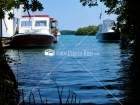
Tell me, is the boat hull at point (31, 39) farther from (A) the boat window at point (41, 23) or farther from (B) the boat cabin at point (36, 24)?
(A) the boat window at point (41, 23)

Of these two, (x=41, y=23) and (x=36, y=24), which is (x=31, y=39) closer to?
(x=36, y=24)

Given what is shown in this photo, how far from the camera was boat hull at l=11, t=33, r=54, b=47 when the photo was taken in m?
37.9

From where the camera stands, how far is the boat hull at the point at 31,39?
37.9 metres

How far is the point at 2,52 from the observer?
30.7 ft

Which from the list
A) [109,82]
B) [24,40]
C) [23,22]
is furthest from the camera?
[23,22]

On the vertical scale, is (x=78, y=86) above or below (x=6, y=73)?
below

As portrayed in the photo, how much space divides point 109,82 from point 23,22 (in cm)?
3063

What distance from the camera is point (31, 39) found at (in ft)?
127

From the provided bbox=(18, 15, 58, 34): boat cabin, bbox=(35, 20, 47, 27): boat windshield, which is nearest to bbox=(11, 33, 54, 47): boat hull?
bbox=(18, 15, 58, 34): boat cabin

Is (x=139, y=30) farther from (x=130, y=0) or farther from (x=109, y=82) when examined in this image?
(x=109, y=82)

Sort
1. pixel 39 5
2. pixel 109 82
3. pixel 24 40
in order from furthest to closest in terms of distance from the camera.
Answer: pixel 24 40 → pixel 109 82 → pixel 39 5

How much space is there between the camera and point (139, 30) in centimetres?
909

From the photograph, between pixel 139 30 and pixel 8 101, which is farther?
pixel 139 30

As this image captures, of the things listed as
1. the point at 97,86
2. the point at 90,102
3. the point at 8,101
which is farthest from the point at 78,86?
the point at 8,101
